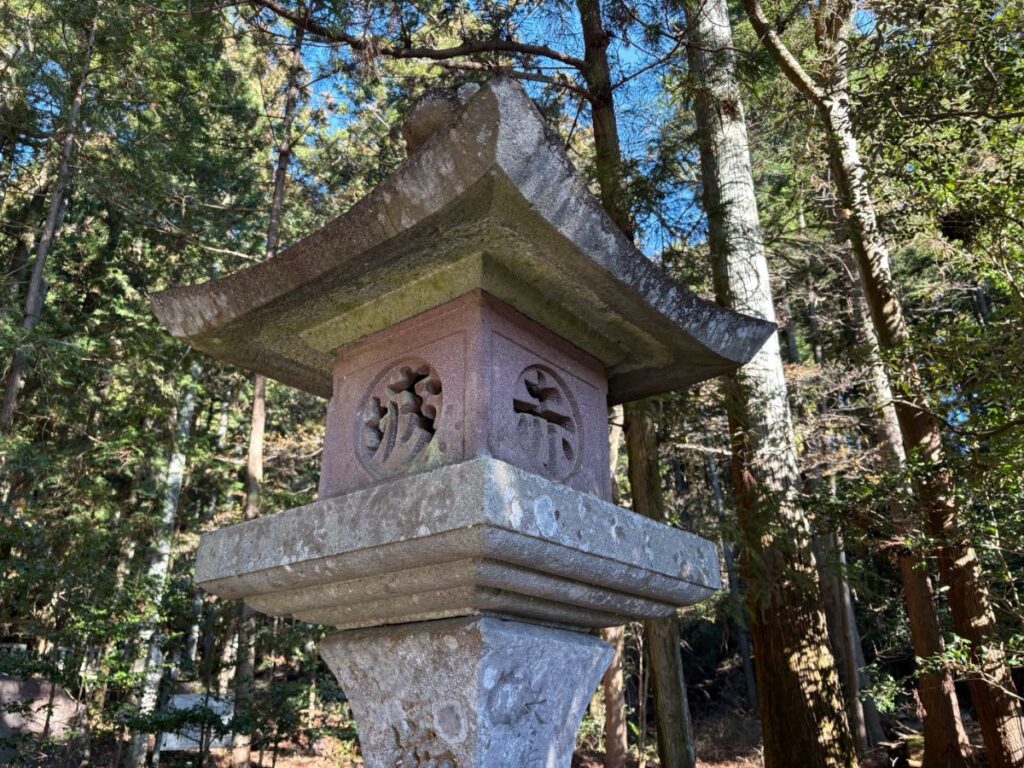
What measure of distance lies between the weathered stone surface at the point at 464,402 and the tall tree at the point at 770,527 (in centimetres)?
201

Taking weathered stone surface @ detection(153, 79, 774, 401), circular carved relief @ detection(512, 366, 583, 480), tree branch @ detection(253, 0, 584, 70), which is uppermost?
tree branch @ detection(253, 0, 584, 70)

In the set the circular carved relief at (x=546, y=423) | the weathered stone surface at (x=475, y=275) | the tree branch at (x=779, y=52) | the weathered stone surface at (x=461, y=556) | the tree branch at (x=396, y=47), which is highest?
the tree branch at (x=779, y=52)

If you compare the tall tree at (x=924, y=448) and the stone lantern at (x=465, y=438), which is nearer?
the stone lantern at (x=465, y=438)

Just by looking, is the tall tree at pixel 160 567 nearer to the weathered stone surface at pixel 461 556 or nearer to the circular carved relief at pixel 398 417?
the weathered stone surface at pixel 461 556

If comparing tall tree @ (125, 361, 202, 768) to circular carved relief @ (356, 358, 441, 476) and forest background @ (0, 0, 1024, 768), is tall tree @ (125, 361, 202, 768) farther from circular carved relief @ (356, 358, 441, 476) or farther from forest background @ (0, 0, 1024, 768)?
circular carved relief @ (356, 358, 441, 476)

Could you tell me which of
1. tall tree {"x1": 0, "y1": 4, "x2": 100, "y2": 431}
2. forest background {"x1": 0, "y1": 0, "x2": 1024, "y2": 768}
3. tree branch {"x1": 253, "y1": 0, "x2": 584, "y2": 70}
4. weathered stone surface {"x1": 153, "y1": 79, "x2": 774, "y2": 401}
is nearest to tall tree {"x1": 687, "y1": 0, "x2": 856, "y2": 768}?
forest background {"x1": 0, "y1": 0, "x2": 1024, "y2": 768}

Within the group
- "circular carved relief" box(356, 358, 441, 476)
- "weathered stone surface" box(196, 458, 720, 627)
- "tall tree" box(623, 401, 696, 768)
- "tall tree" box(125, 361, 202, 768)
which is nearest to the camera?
"weathered stone surface" box(196, 458, 720, 627)

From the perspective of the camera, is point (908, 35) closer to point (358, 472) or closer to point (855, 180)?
point (855, 180)

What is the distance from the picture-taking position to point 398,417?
195cm

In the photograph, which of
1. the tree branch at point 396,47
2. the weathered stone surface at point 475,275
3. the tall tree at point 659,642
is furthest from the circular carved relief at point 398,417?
the tree branch at point 396,47

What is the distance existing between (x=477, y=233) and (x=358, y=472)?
72 centimetres

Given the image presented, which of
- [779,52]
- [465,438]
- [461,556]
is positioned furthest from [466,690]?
[779,52]

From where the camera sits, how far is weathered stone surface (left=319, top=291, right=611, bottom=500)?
5.87 feet

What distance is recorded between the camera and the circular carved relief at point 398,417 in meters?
1.89
